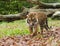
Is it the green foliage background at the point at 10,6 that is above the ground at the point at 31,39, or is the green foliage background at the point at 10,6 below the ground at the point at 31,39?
below

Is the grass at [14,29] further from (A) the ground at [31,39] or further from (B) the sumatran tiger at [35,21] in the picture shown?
(B) the sumatran tiger at [35,21]

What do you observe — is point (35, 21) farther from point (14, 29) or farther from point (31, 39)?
point (14, 29)

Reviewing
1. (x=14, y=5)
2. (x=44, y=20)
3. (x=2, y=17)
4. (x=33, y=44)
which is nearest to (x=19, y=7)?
(x=14, y=5)

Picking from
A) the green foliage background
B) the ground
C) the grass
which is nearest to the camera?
the ground

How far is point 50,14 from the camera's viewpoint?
19.2 meters

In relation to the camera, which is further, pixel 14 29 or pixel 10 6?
pixel 10 6

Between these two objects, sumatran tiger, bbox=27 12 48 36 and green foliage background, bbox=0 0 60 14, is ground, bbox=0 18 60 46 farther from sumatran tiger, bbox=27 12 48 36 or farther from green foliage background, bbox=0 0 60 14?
green foliage background, bbox=0 0 60 14

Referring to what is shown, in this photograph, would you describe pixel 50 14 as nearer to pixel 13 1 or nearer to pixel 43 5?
pixel 43 5

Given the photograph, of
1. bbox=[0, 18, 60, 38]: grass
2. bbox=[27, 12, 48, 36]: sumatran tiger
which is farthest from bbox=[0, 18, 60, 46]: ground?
bbox=[0, 18, 60, 38]: grass

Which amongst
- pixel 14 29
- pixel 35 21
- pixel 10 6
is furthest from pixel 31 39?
pixel 10 6

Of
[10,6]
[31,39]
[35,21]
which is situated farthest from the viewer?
[10,6]

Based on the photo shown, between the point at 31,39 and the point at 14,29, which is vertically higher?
the point at 31,39

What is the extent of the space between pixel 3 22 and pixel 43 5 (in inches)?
141

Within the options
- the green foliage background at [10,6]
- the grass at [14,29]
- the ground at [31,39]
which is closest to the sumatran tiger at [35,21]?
the ground at [31,39]
